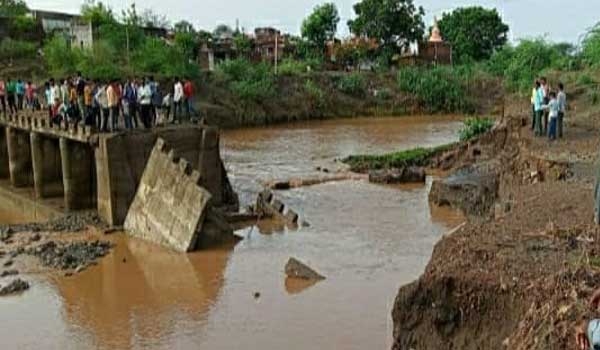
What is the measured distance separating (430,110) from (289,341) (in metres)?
52.5

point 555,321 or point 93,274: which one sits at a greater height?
point 555,321

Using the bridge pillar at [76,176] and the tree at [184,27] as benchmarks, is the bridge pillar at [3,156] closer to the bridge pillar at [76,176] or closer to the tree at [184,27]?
the bridge pillar at [76,176]

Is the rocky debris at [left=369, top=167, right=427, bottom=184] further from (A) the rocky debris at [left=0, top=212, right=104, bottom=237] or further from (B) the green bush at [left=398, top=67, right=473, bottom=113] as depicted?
(B) the green bush at [left=398, top=67, right=473, bottom=113]

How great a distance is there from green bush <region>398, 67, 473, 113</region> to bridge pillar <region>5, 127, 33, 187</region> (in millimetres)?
40494

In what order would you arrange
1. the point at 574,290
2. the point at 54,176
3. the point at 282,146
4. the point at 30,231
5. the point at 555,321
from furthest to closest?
the point at 282,146, the point at 54,176, the point at 30,231, the point at 574,290, the point at 555,321

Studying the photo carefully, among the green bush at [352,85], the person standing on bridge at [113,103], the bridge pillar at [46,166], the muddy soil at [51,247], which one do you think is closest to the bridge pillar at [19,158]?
the bridge pillar at [46,166]

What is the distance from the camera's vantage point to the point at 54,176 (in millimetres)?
27672

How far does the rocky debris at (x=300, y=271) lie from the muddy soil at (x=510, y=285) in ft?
17.8

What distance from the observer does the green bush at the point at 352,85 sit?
65.2m

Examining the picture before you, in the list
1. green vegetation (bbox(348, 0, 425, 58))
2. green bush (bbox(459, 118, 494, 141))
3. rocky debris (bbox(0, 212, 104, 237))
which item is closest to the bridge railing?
rocky debris (bbox(0, 212, 104, 237))

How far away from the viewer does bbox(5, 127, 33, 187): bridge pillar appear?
2988 cm

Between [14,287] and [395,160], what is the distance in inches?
814

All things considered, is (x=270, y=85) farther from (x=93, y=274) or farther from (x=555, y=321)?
(x=555, y=321)

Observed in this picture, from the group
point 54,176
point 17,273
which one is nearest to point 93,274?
point 17,273
